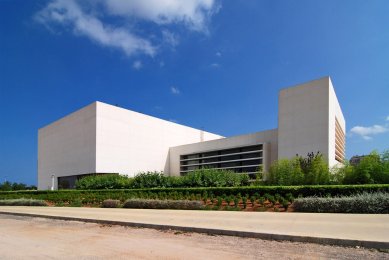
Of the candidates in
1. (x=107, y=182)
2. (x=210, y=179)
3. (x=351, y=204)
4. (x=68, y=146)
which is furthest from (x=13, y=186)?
(x=351, y=204)

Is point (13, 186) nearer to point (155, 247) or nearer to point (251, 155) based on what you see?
point (251, 155)

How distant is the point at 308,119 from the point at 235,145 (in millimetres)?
13479

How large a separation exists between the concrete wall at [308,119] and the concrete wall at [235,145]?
4.79 m

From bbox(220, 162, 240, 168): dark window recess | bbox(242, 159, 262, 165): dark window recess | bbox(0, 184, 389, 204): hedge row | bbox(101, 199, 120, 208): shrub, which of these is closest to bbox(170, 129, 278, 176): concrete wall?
bbox(242, 159, 262, 165): dark window recess

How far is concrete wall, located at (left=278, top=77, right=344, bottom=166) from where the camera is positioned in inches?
1326

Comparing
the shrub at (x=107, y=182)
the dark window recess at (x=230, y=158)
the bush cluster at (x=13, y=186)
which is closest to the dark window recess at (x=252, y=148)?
the dark window recess at (x=230, y=158)

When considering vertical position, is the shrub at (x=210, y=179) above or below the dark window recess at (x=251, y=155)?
A: below

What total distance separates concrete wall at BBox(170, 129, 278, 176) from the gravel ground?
107ft

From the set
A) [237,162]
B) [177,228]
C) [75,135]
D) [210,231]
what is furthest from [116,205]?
[75,135]

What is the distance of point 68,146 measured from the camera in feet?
174

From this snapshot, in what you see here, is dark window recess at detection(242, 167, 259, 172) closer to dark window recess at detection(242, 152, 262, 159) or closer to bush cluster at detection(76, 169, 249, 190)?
dark window recess at detection(242, 152, 262, 159)

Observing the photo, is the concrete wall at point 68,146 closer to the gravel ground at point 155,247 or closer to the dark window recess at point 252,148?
the dark window recess at point 252,148

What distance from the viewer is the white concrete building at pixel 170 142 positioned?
34.9m

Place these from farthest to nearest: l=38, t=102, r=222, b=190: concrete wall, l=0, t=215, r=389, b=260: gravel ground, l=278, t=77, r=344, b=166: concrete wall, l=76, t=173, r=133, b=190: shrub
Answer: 1. l=38, t=102, r=222, b=190: concrete wall
2. l=76, t=173, r=133, b=190: shrub
3. l=278, t=77, r=344, b=166: concrete wall
4. l=0, t=215, r=389, b=260: gravel ground
